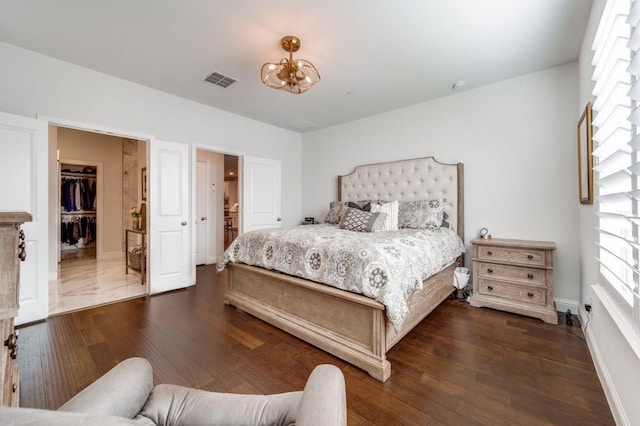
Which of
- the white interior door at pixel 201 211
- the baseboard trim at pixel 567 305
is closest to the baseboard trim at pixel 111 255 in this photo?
the white interior door at pixel 201 211

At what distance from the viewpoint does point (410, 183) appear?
153 inches

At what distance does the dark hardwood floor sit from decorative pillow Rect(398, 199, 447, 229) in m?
1.07

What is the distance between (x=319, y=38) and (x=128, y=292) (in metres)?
3.78

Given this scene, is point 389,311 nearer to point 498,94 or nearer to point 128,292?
point 498,94

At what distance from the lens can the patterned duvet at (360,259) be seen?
182 cm

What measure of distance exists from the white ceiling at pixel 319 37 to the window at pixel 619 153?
2.67 ft

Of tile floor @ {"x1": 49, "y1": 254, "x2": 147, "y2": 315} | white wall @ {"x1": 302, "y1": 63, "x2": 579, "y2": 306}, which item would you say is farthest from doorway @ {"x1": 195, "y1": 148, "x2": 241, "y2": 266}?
white wall @ {"x1": 302, "y1": 63, "x2": 579, "y2": 306}

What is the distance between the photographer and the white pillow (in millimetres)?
3457

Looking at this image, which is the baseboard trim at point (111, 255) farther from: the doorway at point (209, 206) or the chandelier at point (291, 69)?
the chandelier at point (291, 69)

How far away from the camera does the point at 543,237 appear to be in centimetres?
297

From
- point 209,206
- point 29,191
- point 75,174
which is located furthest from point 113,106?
point 75,174

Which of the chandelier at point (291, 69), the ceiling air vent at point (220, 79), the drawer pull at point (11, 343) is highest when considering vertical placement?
the ceiling air vent at point (220, 79)

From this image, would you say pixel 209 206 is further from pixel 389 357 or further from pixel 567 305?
pixel 567 305

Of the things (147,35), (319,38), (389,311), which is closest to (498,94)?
(319,38)
